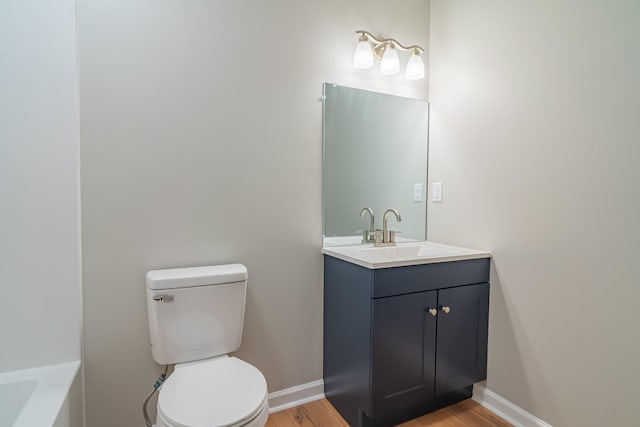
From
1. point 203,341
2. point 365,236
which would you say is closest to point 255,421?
point 203,341

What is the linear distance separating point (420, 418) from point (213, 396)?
1157 mm

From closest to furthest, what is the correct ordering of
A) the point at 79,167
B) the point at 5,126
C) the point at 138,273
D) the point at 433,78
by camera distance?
the point at 5,126
the point at 79,167
the point at 138,273
the point at 433,78

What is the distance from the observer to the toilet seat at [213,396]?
106cm

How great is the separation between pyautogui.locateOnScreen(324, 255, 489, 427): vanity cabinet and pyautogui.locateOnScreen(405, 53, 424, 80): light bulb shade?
116 cm

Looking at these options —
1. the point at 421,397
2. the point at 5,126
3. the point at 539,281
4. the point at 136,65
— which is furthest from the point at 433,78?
the point at 5,126

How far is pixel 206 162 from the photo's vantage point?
1.59 m

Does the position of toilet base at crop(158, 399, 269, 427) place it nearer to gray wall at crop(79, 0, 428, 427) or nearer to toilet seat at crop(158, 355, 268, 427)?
toilet seat at crop(158, 355, 268, 427)

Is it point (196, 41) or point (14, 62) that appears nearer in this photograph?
point (14, 62)

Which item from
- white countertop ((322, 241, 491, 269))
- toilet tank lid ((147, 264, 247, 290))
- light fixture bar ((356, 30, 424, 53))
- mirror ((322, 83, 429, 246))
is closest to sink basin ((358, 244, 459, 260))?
white countertop ((322, 241, 491, 269))

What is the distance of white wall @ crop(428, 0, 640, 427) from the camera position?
4.22ft

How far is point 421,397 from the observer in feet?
Answer: 5.42

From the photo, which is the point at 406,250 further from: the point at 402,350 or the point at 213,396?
the point at 213,396

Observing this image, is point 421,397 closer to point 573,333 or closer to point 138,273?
point 573,333

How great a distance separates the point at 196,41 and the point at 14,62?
70 cm
